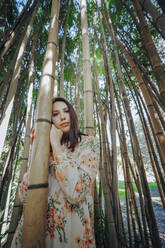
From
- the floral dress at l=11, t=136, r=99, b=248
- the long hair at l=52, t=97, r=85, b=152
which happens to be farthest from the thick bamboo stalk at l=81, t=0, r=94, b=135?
the floral dress at l=11, t=136, r=99, b=248

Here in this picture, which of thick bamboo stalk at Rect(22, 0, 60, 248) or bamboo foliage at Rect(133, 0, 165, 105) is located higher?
bamboo foliage at Rect(133, 0, 165, 105)

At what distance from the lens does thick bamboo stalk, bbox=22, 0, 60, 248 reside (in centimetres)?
44

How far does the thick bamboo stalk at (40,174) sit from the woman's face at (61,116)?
272 mm

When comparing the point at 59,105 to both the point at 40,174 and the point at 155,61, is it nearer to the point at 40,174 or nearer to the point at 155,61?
the point at 40,174

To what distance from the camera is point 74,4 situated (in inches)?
88.7

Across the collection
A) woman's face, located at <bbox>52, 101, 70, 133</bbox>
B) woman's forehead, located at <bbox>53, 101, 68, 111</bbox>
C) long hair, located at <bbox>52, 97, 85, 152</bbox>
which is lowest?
long hair, located at <bbox>52, 97, 85, 152</bbox>

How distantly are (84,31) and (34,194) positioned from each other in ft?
4.22

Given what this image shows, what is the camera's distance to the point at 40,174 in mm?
500

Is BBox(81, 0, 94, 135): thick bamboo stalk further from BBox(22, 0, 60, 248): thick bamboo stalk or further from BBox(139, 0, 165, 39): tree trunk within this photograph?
BBox(139, 0, 165, 39): tree trunk

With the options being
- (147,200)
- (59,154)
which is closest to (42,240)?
(59,154)

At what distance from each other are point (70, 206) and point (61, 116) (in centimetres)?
55

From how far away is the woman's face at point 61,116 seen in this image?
2.86 feet

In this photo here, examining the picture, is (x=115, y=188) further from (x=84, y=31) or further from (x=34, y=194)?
(x=84, y=31)

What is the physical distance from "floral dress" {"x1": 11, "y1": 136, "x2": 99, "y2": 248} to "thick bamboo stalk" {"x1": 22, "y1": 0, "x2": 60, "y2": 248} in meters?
0.11
